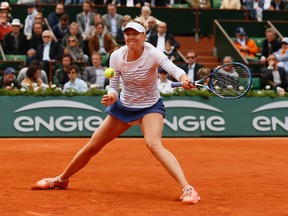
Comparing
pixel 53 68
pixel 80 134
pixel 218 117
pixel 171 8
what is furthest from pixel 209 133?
pixel 171 8

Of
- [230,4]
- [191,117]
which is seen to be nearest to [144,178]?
[191,117]

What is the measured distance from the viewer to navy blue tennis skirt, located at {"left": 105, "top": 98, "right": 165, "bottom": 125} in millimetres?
7949

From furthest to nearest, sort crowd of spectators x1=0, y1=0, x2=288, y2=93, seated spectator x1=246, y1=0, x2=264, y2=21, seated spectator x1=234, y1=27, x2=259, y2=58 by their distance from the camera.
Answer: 1. seated spectator x1=246, y1=0, x2=264, y2=21
2. seated spectator x1=234, y1=27, x2=259, y2=58
3. crowd of spectators x1=0, y1=0, x2=288, y2=93

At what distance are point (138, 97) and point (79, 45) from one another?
389 inches

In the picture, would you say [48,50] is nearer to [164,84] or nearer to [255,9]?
[164,84]

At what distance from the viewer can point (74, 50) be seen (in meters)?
17.3

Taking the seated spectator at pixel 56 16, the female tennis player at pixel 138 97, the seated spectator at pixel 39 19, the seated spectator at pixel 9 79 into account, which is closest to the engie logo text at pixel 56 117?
the seated spectator at pixel 9 79

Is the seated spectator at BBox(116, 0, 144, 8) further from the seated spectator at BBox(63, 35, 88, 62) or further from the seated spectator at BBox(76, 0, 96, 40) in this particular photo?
the seated spectator at BBox(63, 35, 88, 62)

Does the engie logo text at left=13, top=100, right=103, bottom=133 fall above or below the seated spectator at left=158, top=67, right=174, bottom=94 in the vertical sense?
below

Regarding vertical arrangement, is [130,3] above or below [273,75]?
above

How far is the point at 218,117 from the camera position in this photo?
15289 millimetres

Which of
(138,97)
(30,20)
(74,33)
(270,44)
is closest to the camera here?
(138,97)

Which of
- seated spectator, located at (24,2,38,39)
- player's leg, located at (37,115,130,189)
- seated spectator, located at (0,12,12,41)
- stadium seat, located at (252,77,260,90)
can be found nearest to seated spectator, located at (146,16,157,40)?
stadium seat, located at (252,77,260,90)

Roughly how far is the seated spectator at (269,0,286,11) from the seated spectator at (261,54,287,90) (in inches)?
177
